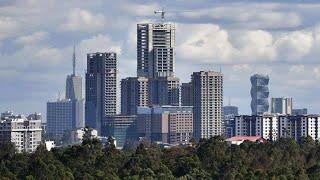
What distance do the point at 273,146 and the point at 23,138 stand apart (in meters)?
81.8

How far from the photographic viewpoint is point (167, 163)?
97500mm

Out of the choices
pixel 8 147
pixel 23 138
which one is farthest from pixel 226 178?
pixel 23 138

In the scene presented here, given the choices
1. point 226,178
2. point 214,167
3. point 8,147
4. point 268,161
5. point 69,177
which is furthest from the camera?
point 8,147

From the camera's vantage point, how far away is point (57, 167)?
83.3 m

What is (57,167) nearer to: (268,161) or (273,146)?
(268,161)

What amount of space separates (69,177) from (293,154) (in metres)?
35.8

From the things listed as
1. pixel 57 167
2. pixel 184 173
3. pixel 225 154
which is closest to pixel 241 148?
pixel 225 154

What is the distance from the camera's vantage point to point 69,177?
80.6 m

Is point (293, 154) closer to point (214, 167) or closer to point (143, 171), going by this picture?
point (214, 167)

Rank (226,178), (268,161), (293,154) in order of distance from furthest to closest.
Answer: (293,154) → (268,161) → (226,178)

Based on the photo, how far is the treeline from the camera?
3320 inches

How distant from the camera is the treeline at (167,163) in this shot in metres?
84.3

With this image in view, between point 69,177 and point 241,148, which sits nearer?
point 69,177

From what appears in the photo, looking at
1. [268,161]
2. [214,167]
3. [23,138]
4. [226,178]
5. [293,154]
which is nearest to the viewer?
[226,178]
